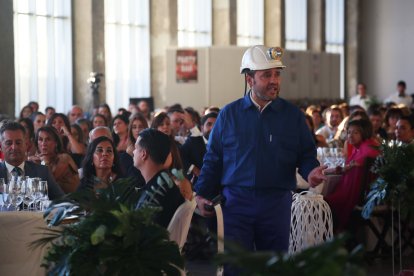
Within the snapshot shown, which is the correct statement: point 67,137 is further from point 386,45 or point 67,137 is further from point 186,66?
point 386,45

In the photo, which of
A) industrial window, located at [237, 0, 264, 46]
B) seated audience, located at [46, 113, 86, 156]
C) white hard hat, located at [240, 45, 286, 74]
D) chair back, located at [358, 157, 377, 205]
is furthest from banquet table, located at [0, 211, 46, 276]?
industrial window, located at [237, 0, 264, 46]

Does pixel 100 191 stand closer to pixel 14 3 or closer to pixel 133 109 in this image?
pixel 133 109

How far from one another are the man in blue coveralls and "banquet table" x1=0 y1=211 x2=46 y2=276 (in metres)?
0.90

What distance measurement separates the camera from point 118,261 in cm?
320

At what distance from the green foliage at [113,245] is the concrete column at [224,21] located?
20.9m

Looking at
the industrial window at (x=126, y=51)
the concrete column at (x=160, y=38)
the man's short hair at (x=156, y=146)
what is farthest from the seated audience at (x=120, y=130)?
the concrete column at (x=160, y=38)

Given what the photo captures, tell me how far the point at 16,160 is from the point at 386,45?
1017 inches

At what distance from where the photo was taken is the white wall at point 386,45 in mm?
30453

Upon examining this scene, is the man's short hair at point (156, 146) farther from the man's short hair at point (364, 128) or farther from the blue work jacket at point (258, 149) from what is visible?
the man's short hair at point (364, 128)

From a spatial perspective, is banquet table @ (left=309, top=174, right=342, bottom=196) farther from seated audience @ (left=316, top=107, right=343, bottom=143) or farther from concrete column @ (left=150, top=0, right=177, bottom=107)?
concrete column @ (left=150, top=0, right=177, bottom=107)

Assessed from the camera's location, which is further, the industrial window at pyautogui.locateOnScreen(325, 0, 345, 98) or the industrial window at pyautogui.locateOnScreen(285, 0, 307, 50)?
the industrial window at pyautogui.locateOnScreen(325, 0, 345, 98)

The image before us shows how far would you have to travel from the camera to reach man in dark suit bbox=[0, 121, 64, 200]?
21.0 ft

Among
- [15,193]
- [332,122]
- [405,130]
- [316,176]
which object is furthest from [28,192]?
[332,122]

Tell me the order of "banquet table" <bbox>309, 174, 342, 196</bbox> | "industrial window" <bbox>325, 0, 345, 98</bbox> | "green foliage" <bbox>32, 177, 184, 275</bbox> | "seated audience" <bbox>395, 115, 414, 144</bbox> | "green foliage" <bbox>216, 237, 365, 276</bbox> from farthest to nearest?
"industrial window" <bbox>325, 0, 345, 98</bbox> → "seated audience" <bbox>395, 115, 414, 144</bbox> → "banquet table" <bbox>309, 174, 342, 196</bbox> → "green foliage" <bbox>32, 177, 184, 275</bbox> → "green foliage" <bbox>216, 237, 365, 276</bbox>
